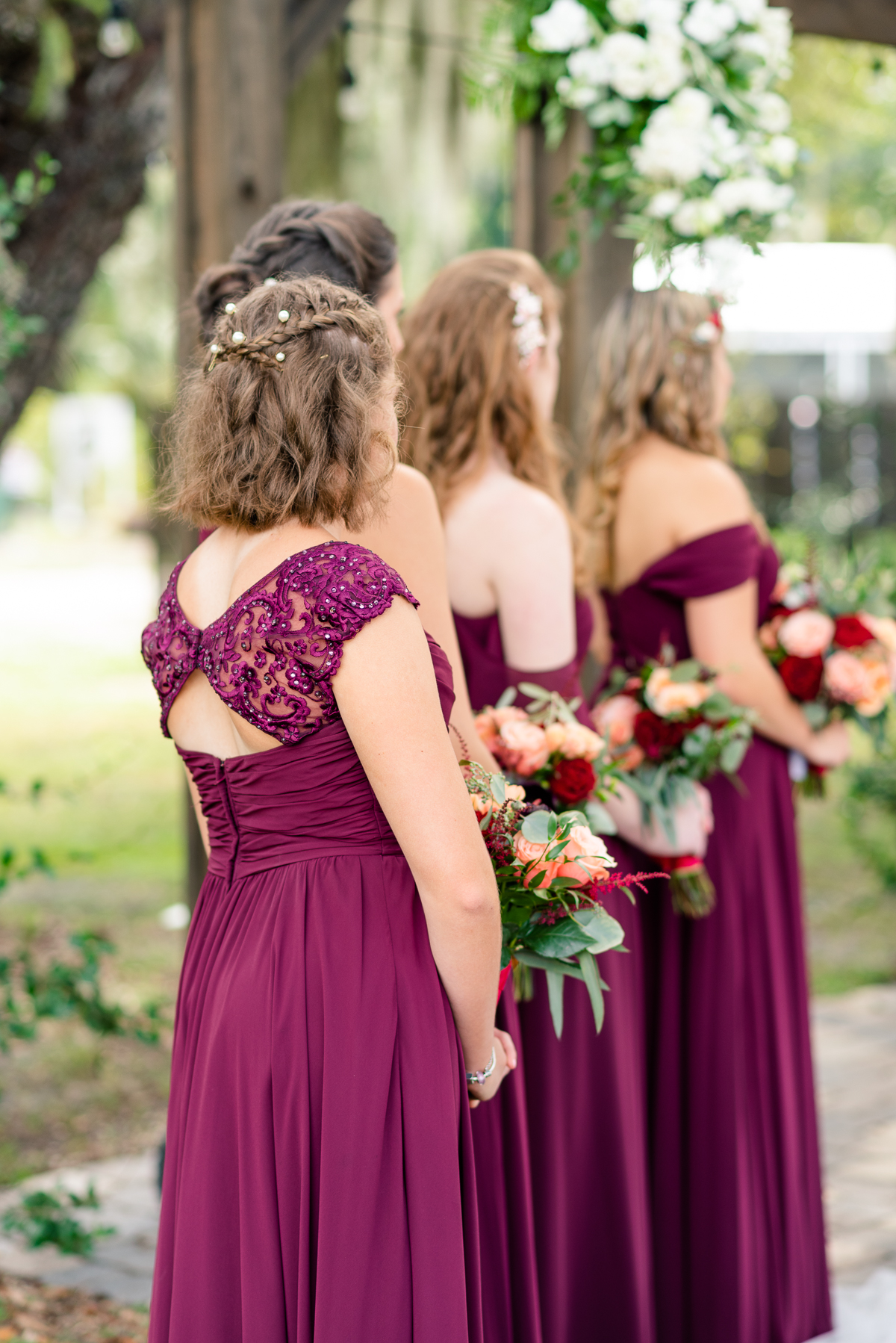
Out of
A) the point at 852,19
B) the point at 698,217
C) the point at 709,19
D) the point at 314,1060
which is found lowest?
the point at 314,1060

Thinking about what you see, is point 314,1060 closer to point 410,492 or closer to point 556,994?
point 556,994

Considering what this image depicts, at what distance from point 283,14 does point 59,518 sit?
3527 cm

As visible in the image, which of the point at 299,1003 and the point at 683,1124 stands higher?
the point at 299,1003

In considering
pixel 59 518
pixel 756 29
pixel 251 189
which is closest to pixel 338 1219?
pixel 251 189

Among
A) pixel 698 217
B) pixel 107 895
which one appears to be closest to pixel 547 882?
pixel 698 217

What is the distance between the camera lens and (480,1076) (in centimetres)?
201

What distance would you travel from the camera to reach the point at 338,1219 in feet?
5.89

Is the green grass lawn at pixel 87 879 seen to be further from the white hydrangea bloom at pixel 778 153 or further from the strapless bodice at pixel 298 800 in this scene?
the white hydrangea bloom at pixel 778 153

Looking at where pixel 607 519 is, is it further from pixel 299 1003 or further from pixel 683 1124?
pixel 299 1003

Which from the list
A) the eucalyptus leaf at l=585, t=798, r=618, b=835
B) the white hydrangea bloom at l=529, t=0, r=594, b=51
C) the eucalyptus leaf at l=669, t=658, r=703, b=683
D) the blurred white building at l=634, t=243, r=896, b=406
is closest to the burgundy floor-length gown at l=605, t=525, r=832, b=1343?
the eucalyptus leaf at l=669, t=658, r=703, b=683

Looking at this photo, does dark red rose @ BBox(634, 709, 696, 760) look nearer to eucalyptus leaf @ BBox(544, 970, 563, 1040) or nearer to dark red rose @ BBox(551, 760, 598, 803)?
dark red rose @ BBox(551, 760, 598, 803)

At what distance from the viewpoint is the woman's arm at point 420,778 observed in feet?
5.68

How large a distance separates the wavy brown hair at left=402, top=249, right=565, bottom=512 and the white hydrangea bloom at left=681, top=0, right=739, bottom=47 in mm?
964

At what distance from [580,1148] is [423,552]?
4.33 ft
